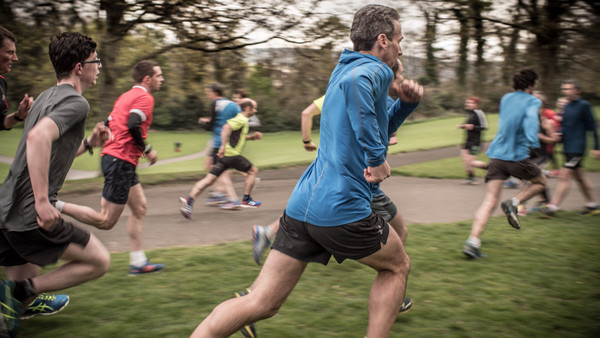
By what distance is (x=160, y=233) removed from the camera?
6875 mm

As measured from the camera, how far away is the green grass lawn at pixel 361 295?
383cm

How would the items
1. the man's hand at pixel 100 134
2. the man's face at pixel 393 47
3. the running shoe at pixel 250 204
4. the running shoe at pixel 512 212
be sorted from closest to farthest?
the man's face at pixel 393 47, the man's hand at pixel 100 134, the running shoe at pixel 512 212, the running shoe at pixel 250 204

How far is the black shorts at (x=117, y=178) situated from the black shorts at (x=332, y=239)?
2.40 m

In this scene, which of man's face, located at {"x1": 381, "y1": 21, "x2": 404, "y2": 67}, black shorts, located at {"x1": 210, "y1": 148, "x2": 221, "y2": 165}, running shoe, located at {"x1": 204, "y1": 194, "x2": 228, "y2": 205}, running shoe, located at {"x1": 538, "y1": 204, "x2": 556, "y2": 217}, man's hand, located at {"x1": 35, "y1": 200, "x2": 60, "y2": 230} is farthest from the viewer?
running shoe, located at {"x1": 204, "y1": 194, "x2": 228, "y2": 205}

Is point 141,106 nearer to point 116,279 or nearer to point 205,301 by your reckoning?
point 116,279

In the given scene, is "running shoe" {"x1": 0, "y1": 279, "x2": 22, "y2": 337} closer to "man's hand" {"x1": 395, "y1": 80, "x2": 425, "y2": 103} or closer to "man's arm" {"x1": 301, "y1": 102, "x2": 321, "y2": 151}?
"man's hand" {"x1": 395, "y1": 80, "x2": 425, "y2": 103}

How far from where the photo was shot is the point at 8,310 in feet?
10.6

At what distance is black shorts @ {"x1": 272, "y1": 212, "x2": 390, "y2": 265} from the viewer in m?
2.77

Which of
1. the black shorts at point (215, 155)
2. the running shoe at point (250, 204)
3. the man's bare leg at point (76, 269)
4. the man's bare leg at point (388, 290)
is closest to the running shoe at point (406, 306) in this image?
the man's bare leg at point (388, 290)

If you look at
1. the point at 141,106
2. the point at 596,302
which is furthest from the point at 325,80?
the point at 596,302

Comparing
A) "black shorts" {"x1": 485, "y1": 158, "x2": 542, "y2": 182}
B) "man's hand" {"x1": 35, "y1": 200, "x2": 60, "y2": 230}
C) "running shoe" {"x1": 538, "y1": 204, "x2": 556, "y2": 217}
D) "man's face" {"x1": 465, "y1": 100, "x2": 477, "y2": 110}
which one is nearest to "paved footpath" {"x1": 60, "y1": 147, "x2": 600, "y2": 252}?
"running shoe" {"x1": 538, "y1": 204, "x2": 556, "y2": 217}

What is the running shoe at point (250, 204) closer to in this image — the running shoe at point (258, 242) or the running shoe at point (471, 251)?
the running shoe at point (258, 242)

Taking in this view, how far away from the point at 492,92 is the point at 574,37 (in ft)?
12.8

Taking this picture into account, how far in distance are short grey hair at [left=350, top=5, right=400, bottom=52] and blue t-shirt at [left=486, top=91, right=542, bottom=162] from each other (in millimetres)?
3441
